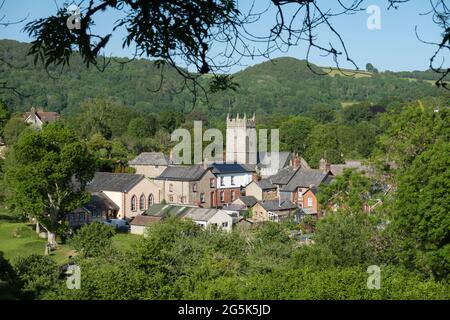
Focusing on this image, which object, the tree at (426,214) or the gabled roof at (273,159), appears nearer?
the tree at (426,214)

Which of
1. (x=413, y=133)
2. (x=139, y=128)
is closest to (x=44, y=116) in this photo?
(x=139, y=128)

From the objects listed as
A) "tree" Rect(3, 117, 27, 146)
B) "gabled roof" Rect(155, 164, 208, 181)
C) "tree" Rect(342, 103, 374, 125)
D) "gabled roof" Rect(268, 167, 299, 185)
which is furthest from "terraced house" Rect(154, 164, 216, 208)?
"tree" Rect(342, 103, 374, 125)

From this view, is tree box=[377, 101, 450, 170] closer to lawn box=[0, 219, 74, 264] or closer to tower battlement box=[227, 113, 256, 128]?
lawn box=[0, 219, 74, 264]

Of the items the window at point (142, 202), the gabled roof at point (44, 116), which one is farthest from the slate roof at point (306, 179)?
the gabled roof at point (44, 116)

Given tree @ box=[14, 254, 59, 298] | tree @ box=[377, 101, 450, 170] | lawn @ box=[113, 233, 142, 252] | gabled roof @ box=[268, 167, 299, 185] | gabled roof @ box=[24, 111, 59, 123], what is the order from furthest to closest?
gabled roof @ box=[24, 111, 59, 123]
gabled roof @ box=[268, 167, 299, 185]
lawn @ box=[113, 233, 142, 252]
tree @ box=[377, 101, 450, 170]
tree @ box=[14, 254, 59, 298]

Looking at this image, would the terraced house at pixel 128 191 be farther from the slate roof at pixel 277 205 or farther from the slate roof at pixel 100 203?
the slate roof at pixel 277 205

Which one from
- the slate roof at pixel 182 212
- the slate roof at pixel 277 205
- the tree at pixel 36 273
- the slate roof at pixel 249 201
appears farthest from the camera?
the slate roof at pixel 249 201

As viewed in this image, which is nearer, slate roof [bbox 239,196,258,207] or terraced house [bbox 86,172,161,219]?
terraced house [bbox 86,172,161,219]
